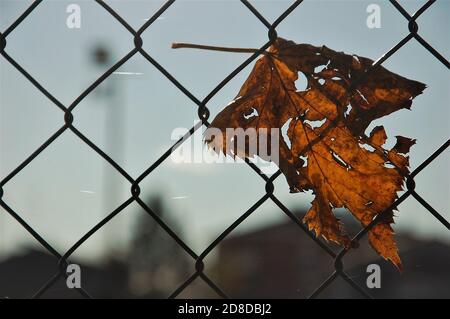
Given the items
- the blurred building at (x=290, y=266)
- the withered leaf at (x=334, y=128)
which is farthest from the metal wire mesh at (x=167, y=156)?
the blurred building at (x=290, y=266)

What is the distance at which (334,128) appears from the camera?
1351 mm

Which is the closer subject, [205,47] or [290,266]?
[205,47]

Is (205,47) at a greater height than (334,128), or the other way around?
(205,47)

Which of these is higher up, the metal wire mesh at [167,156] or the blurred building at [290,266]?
the blurred building at [290,266]

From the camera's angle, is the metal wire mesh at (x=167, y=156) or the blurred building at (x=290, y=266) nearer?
the metal wire mesh at (x=167, y=156)

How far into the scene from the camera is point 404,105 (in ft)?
4.32

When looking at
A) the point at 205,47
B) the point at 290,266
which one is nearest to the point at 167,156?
the point at 205,47

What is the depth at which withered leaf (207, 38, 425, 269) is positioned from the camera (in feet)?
4.28

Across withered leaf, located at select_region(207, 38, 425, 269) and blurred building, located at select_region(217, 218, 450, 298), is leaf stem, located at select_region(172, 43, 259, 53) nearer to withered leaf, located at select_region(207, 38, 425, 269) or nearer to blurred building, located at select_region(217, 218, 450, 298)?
withered leaf, located at select_region(207, 38, 425, 269)

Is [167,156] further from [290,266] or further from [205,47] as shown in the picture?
[290,266]

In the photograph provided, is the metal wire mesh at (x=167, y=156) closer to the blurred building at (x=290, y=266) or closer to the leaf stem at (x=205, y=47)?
the leaf stem at (x=205, y=47)

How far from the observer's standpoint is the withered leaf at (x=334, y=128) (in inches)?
51.4
